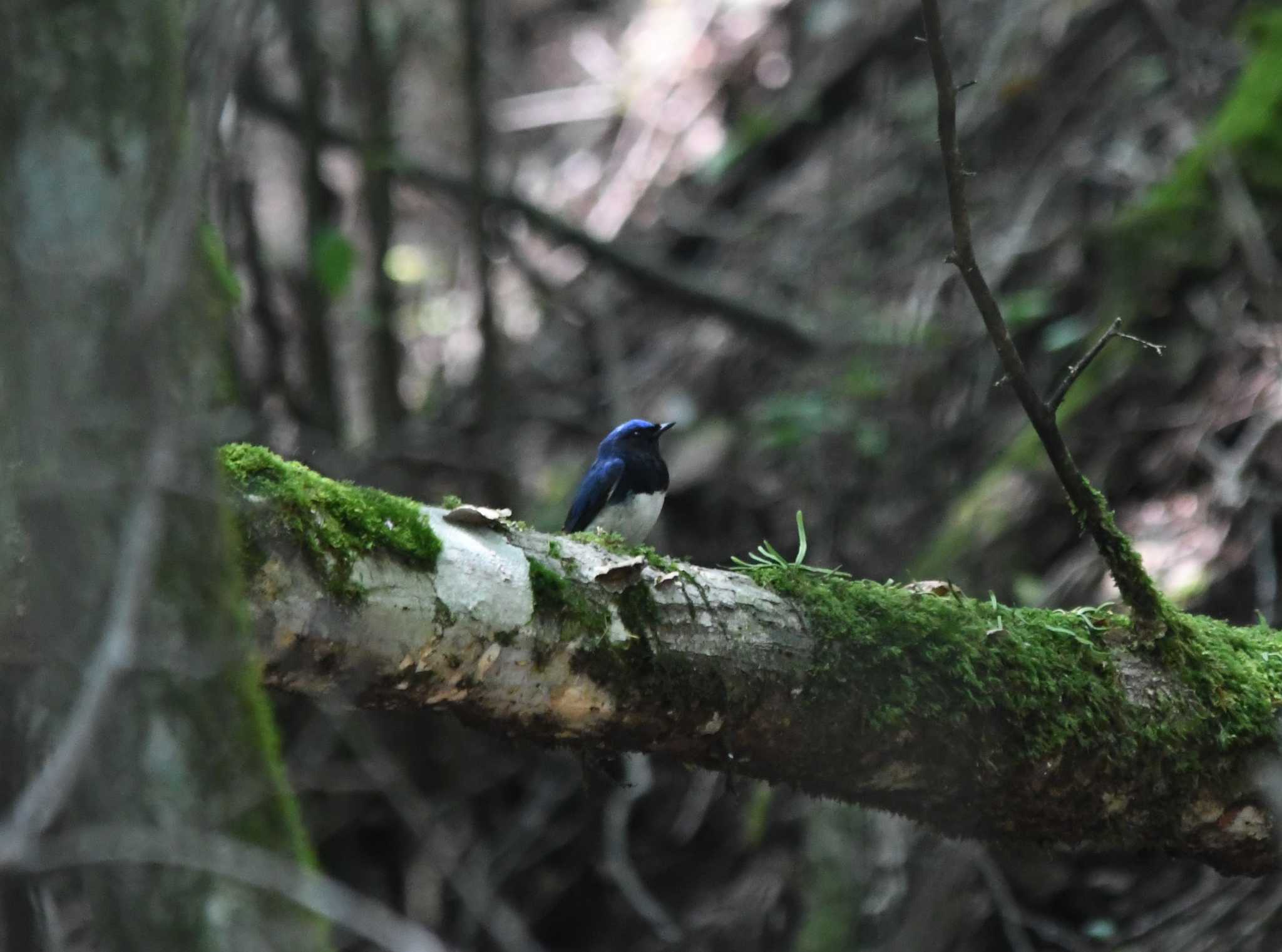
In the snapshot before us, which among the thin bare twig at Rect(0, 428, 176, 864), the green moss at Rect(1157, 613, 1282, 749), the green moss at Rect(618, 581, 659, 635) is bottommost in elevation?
the thin bare twig at Rect(0, 428, 176, 864)

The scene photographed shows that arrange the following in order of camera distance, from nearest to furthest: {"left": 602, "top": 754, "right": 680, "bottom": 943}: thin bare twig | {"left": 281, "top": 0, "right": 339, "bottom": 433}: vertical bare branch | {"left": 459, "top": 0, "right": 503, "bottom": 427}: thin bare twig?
{"left": 602, "top": 754, "right": 680, "bottom": 943}: thin bare twig
{"left": 459, "top": 0, "right": 503, "bottom": 427}: thin bare twig
{"left": 281, "top": 0, "right": 339, "bottom": 433}: vertical bare branch

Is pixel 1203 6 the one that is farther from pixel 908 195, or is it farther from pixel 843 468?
pixel 843 468

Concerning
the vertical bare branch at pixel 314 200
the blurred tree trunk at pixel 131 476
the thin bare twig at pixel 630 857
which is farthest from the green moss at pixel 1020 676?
the vertical bare branch at pixel 314 200

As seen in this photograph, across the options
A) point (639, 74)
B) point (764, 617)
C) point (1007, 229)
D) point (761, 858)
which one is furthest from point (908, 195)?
point (764, 617)

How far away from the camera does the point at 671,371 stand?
8570mm

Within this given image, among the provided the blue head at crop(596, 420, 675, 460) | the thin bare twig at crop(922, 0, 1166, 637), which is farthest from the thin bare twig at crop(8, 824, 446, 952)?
the blue head at crop(596, 420, 675, 460)

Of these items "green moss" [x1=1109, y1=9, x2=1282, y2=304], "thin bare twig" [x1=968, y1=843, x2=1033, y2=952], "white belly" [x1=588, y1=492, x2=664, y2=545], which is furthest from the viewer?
"green moss" [x1=1109, y1=9, x2=1282, y2=304]

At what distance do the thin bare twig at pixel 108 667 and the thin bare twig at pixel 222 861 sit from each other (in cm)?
12

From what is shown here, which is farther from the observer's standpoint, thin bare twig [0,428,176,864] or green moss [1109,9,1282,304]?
green moss [1109,9,1282,304]

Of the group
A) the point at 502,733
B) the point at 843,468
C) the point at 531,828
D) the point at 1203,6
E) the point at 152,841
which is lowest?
the point at 152,841

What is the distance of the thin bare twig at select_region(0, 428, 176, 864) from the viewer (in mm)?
1327

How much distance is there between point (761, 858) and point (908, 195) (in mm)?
4189

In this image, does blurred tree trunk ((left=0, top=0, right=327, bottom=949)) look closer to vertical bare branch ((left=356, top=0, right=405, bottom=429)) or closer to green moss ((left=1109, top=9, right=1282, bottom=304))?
vertical bare branch ((left=356, top=0, right=405, bottom=429))

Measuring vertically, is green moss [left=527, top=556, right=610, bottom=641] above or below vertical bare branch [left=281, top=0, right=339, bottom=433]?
below
